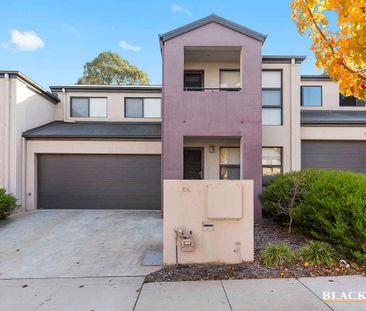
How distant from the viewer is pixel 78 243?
679 centimetres

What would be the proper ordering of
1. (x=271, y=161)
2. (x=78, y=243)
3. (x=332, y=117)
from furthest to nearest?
(x=332, y=117) < (x=271, y=161) < (x=78, y=243)

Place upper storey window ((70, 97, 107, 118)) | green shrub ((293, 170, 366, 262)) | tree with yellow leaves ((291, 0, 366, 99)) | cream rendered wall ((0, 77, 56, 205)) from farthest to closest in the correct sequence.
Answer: upper storey window ((70, 97, 107, 118)) < cream rendered wall ((0, 77, 56, 205)) < green shrub ((293, 170, 366, 262)) < tree with yellow leaves ((291, 0, 366, 99))

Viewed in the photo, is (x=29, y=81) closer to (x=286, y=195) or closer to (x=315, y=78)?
(x=286, y=195)

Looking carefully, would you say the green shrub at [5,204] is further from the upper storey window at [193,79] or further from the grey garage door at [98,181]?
the upper storey window at [193,79]

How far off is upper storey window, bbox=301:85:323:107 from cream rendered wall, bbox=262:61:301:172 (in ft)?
9.08

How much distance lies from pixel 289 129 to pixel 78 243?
8.75 meters

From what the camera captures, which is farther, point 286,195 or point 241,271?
point 286,195

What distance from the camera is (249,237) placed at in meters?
5.11

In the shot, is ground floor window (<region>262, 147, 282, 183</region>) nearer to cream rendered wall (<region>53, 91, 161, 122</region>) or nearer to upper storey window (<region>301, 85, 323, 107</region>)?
upper storey window (<region>301, 85, 323, 107</region>)

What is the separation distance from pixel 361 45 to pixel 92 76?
1057 inches

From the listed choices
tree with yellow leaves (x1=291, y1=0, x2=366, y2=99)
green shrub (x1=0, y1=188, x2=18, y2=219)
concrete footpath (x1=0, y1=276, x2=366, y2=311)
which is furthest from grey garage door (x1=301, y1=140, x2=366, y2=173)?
green shrub (x1=0, y1=188, x2=18, y2=219)

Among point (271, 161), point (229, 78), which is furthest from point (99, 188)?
point (271, 161)

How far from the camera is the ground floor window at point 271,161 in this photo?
10.7m

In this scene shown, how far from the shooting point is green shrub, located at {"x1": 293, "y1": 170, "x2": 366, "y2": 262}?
4773mm
